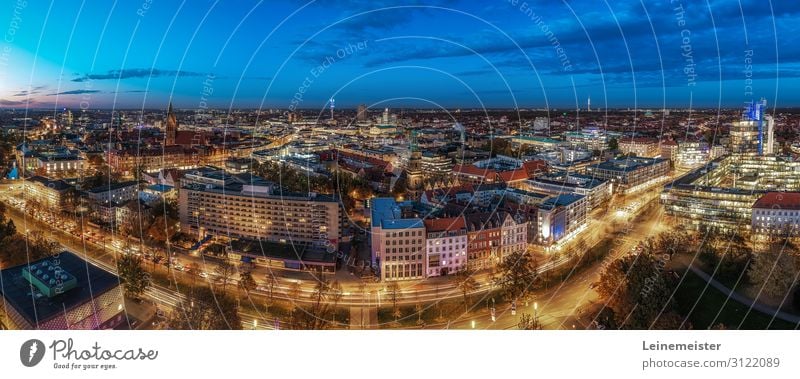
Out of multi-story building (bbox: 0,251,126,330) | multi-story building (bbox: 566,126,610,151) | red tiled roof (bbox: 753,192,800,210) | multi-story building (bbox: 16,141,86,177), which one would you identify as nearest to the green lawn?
red tiled roof (bbox: 753,192,800,210)

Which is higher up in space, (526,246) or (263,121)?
(263,121)

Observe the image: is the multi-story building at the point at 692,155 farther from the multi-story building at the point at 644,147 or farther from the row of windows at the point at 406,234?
the row of windows at the point at 406,234

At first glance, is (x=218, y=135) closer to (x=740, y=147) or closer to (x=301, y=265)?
(x=301, y=265)

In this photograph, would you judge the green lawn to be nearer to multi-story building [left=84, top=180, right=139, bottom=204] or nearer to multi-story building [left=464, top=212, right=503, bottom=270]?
multi-story building [left=464, top=212, right=503, bottom=270]

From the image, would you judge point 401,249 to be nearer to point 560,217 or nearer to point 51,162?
point 560,217

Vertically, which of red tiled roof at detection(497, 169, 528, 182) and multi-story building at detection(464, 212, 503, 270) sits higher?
red tiled roof at detection(497, 169, 528, 182)

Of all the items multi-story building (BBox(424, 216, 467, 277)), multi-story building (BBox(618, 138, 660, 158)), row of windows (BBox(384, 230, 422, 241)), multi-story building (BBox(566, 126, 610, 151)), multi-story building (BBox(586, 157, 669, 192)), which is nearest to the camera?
row of windows (BBox(384, 230, 422, 241))

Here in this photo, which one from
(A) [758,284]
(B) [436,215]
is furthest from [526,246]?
(A) [758,284]

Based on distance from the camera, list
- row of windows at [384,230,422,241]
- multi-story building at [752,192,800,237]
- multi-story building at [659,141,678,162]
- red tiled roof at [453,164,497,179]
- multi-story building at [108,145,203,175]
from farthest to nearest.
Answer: multi-story building at [659,141,678,162], multi-story building at [108,145,203,175], red tiled roof at [453,164,497,179], multi-story building at [752,192,800,237], row of windows at [384,230,422,241]
